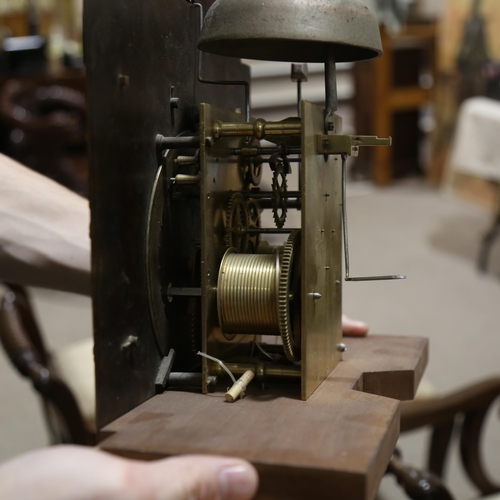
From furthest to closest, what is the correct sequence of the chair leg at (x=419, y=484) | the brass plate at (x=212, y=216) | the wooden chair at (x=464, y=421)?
the wooden chair at (x=464, y=421) < the chair leg at (x=419, y=484) < the brass plate at (x=212, y=216)

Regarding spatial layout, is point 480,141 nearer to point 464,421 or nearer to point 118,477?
point 464,421

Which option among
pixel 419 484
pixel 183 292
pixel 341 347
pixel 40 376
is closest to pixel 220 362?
pixel 183 292

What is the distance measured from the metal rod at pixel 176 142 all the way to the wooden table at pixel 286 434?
315 mm

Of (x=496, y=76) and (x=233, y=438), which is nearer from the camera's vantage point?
(x=233, y=438)

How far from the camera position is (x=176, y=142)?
92 centimetres

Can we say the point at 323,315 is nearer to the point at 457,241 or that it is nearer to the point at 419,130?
the point at 457,241

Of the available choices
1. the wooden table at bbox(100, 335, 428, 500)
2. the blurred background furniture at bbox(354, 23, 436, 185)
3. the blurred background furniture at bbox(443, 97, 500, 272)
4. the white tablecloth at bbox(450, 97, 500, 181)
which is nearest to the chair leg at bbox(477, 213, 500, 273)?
the blurred background furniture at bbox(443, 97, 500, 272)

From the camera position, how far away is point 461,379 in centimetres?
306

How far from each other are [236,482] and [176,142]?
0.44 m

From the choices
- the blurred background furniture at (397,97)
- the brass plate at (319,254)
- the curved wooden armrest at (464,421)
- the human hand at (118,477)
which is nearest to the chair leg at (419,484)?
the curved wooden armrest at (464,421)

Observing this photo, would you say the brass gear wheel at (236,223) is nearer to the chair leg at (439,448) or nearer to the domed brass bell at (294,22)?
the domed brass bell at (294,22)

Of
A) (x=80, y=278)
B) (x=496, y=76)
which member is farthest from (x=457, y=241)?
(x=80, y=278)

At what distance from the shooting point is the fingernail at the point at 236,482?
67 centimetres

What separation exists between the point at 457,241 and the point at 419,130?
7.21ft
